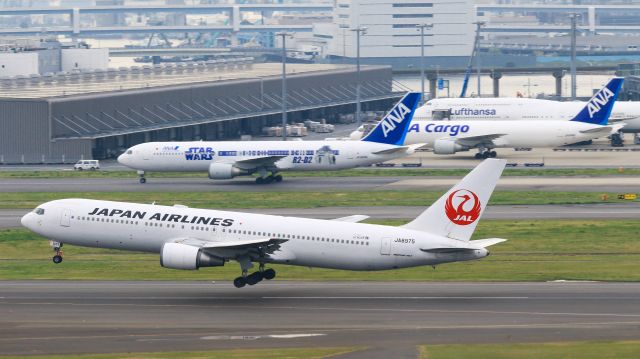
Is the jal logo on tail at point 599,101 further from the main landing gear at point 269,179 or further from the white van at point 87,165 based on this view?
the white van at point 87,165

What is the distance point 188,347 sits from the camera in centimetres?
5144

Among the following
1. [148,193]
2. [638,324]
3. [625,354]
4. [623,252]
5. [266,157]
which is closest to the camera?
[625,354]

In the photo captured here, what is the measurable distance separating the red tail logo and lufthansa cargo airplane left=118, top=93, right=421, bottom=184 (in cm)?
5805

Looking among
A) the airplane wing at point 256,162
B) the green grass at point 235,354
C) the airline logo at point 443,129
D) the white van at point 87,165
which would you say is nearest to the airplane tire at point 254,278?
the green grass at point 235,354

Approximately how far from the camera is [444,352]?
165 ft

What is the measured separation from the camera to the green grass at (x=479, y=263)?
6856cm

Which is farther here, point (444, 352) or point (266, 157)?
point (266, 157)

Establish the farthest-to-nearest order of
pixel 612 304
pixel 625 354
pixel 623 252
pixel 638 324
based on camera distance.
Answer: pixel 623 252 → pixel 612 304 → pixel 638 324 → pixel 625 354

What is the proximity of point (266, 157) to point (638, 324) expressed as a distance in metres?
67.3

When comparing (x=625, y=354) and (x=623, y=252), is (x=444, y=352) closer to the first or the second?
(x=625, y=354)

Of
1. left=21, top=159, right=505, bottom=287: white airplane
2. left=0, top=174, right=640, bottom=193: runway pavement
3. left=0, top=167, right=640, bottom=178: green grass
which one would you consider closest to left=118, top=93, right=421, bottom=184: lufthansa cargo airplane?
left=0, top=174, right=640, bottom=193: runway pavement

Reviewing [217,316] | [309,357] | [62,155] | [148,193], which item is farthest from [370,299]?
[62,155]

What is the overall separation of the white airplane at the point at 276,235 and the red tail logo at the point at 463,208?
47 millimetres

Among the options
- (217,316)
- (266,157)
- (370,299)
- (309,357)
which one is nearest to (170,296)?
(217,316)
